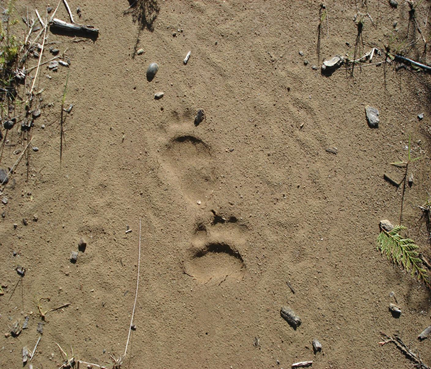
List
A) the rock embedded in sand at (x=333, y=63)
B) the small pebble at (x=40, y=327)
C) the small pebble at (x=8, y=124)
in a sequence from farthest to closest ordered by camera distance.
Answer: the rock embedded in sand at (x=333, y=63) < the small pebble at (x=8, y=124) < the small pebble at (x=40, y=327)

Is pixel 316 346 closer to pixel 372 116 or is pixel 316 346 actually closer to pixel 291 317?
pixel 291 317

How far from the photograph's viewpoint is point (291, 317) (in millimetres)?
2404

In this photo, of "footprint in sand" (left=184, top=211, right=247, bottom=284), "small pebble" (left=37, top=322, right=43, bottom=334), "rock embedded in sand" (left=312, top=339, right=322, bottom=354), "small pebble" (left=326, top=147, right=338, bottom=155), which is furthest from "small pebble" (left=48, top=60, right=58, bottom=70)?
"rock embedded in sand" (left=312, top=339, right=322, bottom=354)

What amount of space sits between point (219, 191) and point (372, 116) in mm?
1266

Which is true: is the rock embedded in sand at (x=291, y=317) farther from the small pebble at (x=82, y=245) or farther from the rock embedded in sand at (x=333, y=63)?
the rock embedded in sand at (x=333, y=63)

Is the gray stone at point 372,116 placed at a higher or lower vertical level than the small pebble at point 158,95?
higher

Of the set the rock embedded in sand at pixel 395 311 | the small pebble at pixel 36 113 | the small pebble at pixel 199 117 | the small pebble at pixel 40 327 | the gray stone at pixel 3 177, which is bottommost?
the small pebble at pixel 40 327

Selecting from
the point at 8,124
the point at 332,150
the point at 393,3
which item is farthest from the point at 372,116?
the point at 8,124

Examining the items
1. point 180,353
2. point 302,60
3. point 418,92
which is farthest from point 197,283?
point 418,92

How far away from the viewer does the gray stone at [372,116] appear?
2590mm

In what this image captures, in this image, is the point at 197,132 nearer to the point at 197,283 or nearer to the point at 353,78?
the point at 197,283

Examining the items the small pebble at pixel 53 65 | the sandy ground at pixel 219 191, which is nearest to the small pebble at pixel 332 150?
the sandy ground at pixel 219 191

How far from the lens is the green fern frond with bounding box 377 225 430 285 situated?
2502 millimetres

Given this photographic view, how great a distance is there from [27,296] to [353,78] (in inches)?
110
